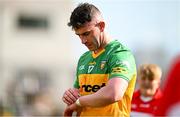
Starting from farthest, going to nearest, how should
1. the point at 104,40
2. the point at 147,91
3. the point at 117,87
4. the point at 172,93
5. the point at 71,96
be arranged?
the point at 147,91
the point at 71,96
the point at 104,40
the point at 117,87
the point at 172,93

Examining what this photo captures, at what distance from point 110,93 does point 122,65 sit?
27 centimetres

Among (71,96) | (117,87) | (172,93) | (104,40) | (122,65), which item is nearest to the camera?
(172,93)

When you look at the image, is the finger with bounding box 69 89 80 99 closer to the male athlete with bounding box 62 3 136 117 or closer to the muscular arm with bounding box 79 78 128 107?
the male athlete with bounding box 62 3 136 117

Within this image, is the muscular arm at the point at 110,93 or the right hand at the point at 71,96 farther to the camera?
the right hand at the point at 71,96

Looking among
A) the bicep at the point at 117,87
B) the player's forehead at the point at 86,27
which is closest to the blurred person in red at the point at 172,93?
the bicep at the point at 117,87

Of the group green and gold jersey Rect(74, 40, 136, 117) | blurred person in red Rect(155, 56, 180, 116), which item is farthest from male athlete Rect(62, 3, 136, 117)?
blurred person in red Rect(155, 56, 180, 116)

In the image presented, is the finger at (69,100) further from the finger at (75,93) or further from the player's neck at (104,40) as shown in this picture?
the player's neck at (104,40)

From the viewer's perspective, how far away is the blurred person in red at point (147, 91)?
912cm

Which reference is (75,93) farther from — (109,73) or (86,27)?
(86,27)

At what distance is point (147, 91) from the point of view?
9.18 meters

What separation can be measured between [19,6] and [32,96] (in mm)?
35295

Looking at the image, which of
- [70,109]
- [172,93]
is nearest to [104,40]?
[70,109]

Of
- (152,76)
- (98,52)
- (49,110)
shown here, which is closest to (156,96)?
(152,76)

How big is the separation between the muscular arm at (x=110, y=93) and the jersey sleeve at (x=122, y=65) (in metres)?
0.06
